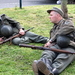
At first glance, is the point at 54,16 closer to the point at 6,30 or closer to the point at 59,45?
the point at 59,45

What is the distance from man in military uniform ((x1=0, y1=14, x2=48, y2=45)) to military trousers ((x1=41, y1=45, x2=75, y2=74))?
160 centimetres

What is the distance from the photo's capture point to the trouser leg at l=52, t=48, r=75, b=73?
172 inches

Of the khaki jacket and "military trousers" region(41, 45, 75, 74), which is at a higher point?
the khaki jacket

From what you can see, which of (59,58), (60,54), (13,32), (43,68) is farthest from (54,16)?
(13,32)

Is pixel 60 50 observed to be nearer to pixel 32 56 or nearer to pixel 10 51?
pixel 32 56

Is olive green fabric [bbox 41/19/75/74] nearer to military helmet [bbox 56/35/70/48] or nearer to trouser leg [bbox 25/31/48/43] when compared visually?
military helmet [bbox 56/35/70/48]

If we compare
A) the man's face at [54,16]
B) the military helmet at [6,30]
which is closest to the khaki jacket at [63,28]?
the man's face at [54,16]

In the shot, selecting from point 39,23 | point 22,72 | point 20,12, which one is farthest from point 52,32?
point 20,12

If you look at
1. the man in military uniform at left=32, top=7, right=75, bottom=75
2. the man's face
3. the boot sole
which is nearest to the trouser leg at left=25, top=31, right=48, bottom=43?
the man in military uniform at left=32, top=7, right=75, bottom=75

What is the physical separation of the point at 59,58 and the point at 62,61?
0.26 ft

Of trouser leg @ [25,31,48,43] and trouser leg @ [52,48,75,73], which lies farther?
trouser leg @ [25,31,48,43]

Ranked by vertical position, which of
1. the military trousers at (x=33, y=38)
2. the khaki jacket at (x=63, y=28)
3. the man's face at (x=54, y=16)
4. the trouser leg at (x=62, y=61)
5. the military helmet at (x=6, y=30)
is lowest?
the military trousers at (x=33, y=38)

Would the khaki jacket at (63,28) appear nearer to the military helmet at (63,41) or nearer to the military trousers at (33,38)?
the military helmet at (63,41)

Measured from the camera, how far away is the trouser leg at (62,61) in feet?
14.4
